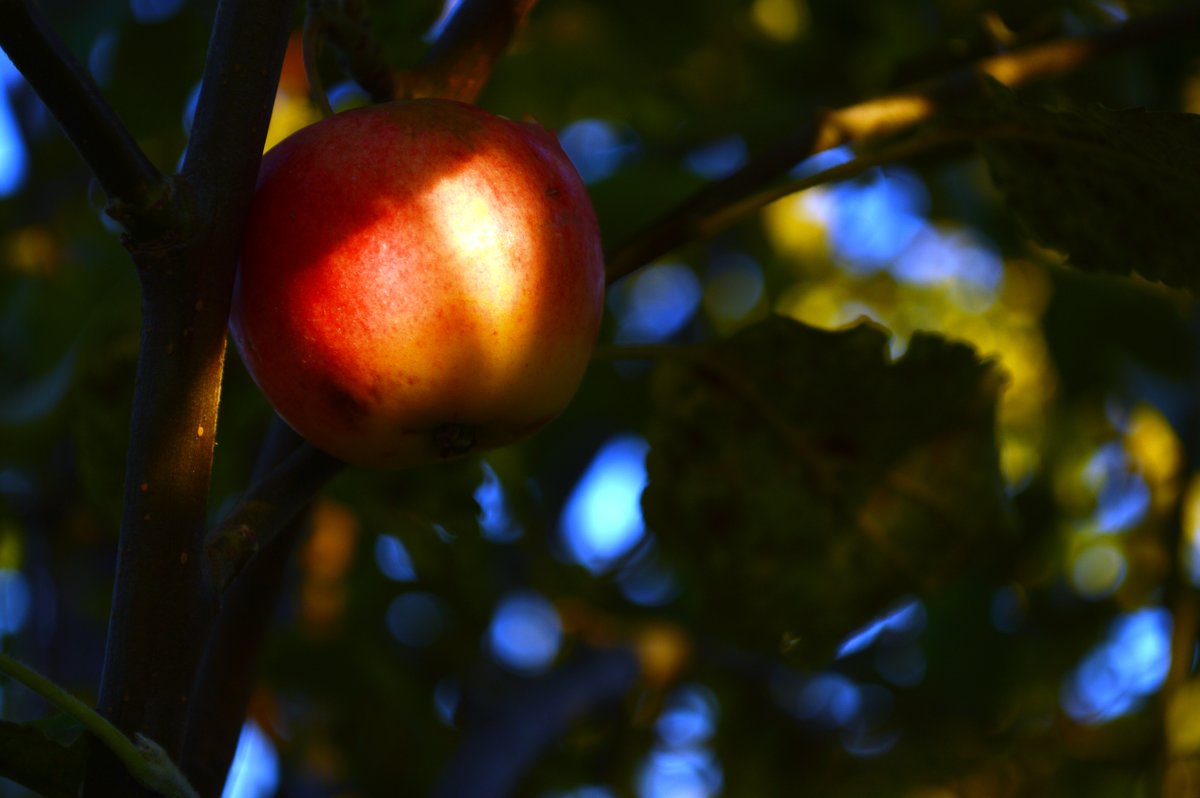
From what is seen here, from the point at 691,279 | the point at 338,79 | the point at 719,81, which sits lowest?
the point at 691,279

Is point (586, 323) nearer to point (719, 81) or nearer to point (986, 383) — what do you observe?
point (986, 383)

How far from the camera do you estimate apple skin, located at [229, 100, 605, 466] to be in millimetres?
561

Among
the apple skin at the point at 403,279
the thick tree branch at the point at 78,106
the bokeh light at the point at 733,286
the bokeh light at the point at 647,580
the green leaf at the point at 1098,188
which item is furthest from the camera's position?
the bokeh light at the point at 733,286

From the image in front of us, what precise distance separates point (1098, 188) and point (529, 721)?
1092 millimetres

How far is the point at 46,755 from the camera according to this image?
1.59 ft

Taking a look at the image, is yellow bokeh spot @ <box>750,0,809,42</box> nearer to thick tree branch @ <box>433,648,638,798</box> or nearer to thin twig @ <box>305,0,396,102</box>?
thick tree branch @ <box>433,648,638,798</box>

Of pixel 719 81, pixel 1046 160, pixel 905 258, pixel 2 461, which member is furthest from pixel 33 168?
pixel 905 258

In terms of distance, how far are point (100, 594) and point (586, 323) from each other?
46.1 inches

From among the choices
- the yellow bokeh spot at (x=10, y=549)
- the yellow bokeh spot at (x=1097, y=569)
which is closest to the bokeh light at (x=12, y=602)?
the yellow bokeh spot at (x=10, y=549)

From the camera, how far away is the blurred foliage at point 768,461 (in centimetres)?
93

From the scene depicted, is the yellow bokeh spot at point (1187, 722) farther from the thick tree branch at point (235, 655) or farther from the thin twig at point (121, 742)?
the thin twig at point (121, 742)

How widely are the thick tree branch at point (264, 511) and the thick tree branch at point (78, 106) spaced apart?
143 mm

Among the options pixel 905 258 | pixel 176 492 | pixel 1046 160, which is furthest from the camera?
pixel 905 258

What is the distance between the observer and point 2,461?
1.38 meters
